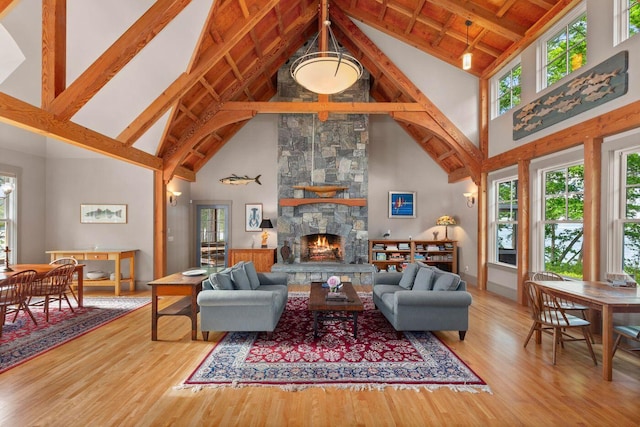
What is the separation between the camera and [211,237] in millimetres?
9641

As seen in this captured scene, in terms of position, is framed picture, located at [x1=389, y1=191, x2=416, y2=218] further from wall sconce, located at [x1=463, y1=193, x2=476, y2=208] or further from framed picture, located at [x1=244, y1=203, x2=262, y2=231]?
framed picture, located at [x1=244, y1=203, x2=262, y2=231]

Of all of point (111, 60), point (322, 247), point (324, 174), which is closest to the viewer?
point (111, 60)

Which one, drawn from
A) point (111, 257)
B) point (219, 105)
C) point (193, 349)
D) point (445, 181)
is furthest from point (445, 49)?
point (111, 257)

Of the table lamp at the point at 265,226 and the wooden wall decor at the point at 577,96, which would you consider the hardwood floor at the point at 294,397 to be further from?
the table lamp at the point at 265,226

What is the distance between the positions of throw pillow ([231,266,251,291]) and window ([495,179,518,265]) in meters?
5.39

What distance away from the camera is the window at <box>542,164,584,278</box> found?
5.05 m

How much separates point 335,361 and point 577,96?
16.5 ft

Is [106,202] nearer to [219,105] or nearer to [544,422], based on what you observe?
[219,105]

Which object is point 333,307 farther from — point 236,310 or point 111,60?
point 111,60

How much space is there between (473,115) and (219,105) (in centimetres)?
573

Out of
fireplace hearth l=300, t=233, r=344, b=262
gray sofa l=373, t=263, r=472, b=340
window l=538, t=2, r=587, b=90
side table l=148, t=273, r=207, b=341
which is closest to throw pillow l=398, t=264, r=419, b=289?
gray sofa l=373, t=263, r=472, b=340

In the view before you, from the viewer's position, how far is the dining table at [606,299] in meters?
3.07

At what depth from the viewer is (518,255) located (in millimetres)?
6016

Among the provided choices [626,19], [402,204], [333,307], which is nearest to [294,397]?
[333,307]
